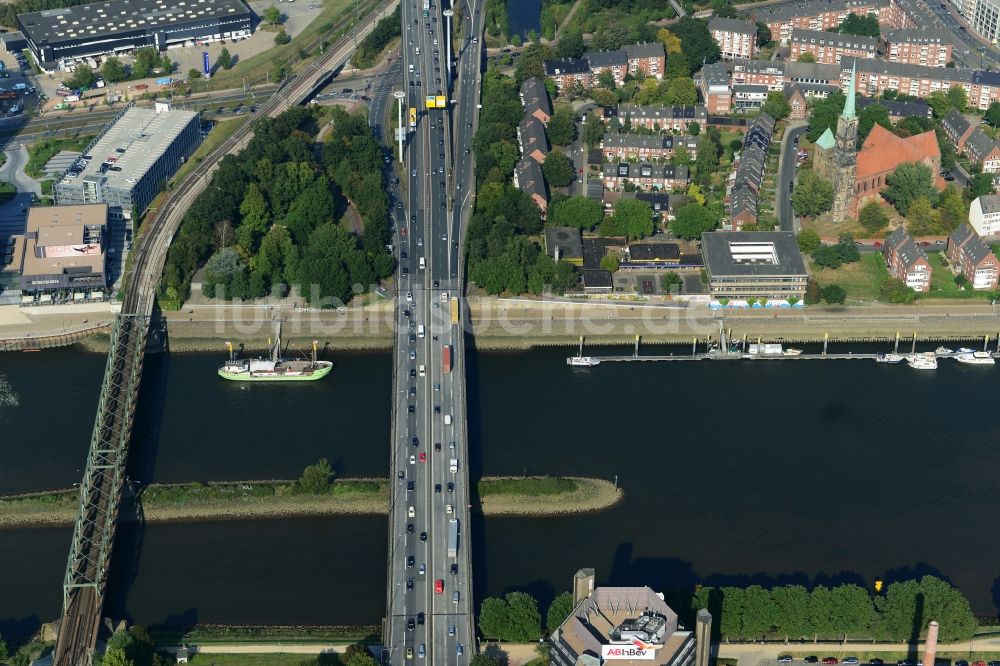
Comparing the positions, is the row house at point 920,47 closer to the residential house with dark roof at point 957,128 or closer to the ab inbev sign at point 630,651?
the residential house with dark roof at point 957,128

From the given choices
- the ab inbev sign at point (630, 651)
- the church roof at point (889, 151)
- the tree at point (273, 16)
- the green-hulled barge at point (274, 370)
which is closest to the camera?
the ab inbev sign at point (630, 651)

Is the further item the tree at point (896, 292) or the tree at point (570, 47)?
the tree at point (570, 47)

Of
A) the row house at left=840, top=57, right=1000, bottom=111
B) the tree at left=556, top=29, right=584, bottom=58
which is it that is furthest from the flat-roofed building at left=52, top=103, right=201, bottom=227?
the row house at left=840, top=57, right=1000, bottom=111

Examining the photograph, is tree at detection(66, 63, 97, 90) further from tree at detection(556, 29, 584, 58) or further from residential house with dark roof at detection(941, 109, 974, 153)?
residential house with dark roof at detection(941, 109, 974, 153)

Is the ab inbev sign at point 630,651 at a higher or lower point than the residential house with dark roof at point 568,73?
lower

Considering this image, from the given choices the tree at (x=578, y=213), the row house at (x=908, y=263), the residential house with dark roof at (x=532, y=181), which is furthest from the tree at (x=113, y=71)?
the row house at (x=908, y=263)

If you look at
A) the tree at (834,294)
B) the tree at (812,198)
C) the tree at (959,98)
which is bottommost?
the tree at (834,294)

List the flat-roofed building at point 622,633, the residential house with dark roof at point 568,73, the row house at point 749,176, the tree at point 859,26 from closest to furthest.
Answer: the flat-roofed building at point 622,633, the row house at point 749,176, the residential house with dark roof at point 568,73, the tree at point 859,26
